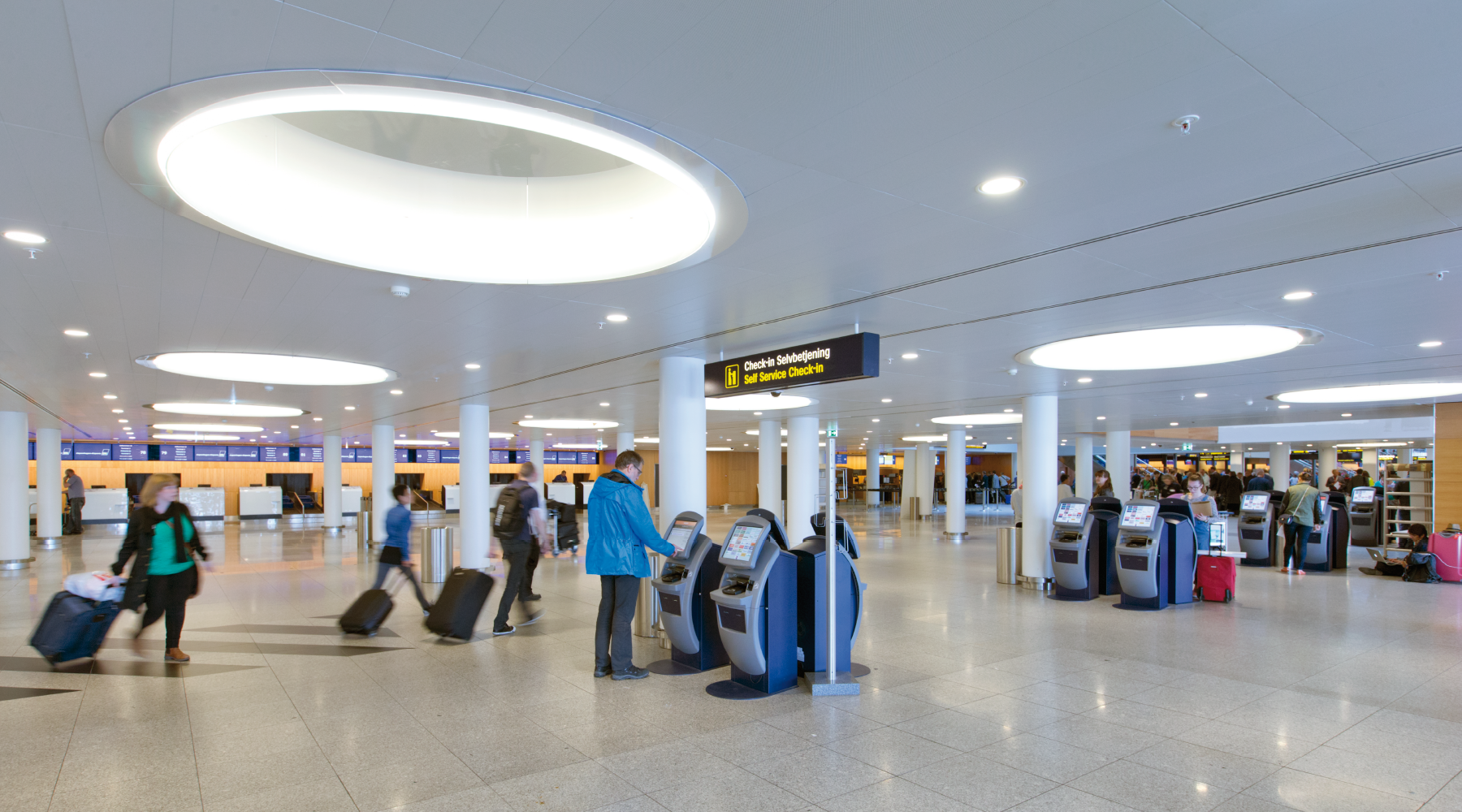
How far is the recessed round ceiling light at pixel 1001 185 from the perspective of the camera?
370cm

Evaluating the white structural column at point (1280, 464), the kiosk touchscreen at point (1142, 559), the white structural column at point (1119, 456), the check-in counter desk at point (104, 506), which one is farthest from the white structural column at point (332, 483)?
the white structural column at point (1280, 464)

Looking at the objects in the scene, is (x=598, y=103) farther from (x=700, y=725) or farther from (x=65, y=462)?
(x=65, y=462)

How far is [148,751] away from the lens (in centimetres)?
459

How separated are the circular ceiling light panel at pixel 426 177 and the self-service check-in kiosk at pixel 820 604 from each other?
260 centimetres

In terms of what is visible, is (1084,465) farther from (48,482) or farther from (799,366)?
(48,482)

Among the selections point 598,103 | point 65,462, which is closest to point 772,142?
point 598,103

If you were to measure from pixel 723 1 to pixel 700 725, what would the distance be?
4312 mm

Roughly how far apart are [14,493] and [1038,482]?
18711 millimetres

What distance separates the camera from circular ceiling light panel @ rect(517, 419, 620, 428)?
21.2 m

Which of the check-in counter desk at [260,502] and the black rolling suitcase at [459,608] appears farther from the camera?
the check-in counter desk at [260,502]

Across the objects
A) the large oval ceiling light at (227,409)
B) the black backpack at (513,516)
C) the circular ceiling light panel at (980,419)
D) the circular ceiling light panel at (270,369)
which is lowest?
the black backpack at (513,516)

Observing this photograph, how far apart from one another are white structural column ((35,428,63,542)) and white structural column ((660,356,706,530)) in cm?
1748

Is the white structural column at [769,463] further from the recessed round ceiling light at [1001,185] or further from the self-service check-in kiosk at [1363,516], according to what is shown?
the recessed round ceiling light at [1001,185]

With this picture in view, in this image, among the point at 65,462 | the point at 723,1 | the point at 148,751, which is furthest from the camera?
the point at 65,462
